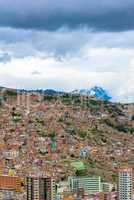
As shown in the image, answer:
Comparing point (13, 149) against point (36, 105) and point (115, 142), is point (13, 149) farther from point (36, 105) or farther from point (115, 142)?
point (36, 105)

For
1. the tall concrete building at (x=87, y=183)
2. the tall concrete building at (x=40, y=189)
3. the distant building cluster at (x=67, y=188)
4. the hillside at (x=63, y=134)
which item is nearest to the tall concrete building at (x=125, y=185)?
the distant building cluster at (x=67, y=188)

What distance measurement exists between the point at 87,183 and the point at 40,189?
11.8 metres

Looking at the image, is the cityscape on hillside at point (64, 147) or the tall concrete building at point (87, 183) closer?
the cityscape on hillside at point (64, 147)

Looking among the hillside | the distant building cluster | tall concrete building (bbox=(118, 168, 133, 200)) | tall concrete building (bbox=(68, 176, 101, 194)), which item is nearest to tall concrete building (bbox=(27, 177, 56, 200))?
the distant building cluster

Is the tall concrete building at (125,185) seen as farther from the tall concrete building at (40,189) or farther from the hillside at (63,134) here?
the hillside at (63,134)

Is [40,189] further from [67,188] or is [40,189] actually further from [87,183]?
[87,183]

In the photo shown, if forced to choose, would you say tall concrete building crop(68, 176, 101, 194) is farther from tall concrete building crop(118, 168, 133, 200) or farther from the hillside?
tall concrete building crop(118, 168, 133, 200)

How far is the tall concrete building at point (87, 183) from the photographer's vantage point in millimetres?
55728

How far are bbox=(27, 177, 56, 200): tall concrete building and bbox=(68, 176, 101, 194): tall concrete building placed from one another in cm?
711

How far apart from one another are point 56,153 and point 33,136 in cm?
630

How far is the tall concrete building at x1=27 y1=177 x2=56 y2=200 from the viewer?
45938 millimetres

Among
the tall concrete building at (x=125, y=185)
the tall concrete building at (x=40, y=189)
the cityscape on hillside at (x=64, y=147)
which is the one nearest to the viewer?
the tall concrete building at (x=40, y=189)

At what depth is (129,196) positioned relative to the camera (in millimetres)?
50188

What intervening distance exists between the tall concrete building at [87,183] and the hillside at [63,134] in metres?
1.22
